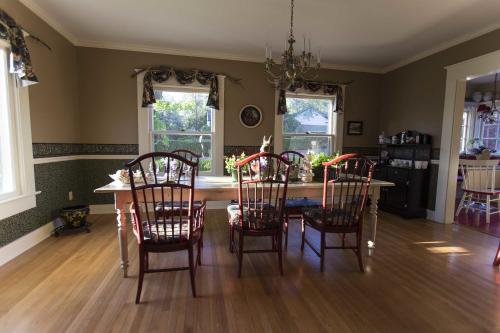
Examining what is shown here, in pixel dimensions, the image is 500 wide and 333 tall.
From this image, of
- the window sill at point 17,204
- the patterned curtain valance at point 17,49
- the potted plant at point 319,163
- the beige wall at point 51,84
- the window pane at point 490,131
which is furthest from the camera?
the window pane at point 490,131

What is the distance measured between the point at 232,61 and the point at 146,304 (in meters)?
3.71

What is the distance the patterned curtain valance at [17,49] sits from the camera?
229 centimetres

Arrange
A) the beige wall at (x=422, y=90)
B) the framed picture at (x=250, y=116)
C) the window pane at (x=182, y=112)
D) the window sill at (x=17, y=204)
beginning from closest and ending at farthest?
1. the window sill at (x=17, y=204)
2. the beige wall at (x=422, y=90)
3. the window pane at (x=182, y=112)
4. the framed picture at (x=250, y=116)

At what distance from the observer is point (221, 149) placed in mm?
4430

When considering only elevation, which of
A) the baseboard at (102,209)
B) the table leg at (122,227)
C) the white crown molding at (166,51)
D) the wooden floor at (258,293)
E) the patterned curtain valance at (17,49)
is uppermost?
the white crown molding at (166,51)

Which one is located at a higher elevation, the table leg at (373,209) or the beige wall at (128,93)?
the beige wall at (128,93)

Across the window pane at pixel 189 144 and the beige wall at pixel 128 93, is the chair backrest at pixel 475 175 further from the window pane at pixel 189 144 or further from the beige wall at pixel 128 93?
the window pane at pixel 189 144

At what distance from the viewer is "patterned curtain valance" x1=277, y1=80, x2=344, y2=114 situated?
4.54m

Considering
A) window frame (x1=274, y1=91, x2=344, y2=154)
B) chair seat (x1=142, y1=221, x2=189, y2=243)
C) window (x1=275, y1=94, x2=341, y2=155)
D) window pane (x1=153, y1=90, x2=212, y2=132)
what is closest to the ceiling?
window pane (x1=153, y1=90, x2=212, y2=132)

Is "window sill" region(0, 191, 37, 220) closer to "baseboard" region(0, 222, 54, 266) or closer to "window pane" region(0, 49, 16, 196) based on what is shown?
"window pane" region(0, 49, 16, 196)

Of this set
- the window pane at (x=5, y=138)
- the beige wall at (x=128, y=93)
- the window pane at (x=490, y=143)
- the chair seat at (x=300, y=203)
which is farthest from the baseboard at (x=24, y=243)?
the window pane at (x=490, y=143)

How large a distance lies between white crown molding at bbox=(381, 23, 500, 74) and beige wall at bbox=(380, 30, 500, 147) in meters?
0.05

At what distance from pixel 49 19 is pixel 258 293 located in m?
3.77

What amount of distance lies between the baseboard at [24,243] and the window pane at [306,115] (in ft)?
12.1
